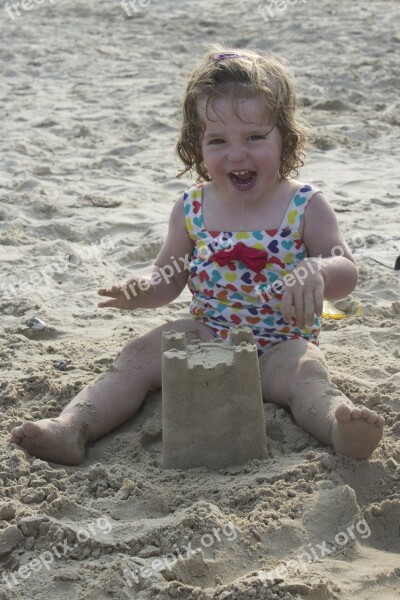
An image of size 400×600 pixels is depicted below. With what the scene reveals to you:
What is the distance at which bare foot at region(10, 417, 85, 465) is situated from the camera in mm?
2613

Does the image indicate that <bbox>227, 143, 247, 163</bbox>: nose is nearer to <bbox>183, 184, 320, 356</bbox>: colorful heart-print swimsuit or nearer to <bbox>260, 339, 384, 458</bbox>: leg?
<bbox>183, 184, 320, 356</bbox>: colorful heart-print swimsuit

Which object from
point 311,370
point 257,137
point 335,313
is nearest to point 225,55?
point 257,137

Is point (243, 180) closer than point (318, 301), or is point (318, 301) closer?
point (318, 301)

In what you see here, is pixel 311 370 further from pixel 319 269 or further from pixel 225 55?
pixel 225 55

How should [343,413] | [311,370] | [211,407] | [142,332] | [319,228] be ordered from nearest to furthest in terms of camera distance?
[343,413]
[211,407]
[311,370]
[319,228]
[142,332]

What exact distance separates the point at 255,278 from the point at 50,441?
34.4 inches

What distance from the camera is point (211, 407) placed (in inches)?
101

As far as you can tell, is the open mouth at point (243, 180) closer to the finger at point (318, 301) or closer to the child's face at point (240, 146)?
the child's face at point (240, 146)

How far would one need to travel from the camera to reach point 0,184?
508 cm

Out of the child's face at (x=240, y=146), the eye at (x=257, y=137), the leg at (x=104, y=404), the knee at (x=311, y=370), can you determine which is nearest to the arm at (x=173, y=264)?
the leg at (x=104, y=404)

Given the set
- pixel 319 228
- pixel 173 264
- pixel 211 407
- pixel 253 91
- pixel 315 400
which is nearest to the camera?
Result: pixel 211 407

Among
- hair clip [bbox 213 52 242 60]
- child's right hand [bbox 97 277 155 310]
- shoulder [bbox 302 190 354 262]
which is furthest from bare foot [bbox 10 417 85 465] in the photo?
hair clip [bbox 213 52 242 60]

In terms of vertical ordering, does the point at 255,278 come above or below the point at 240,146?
below

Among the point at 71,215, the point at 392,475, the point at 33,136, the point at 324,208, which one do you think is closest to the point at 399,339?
the point at 324,208
